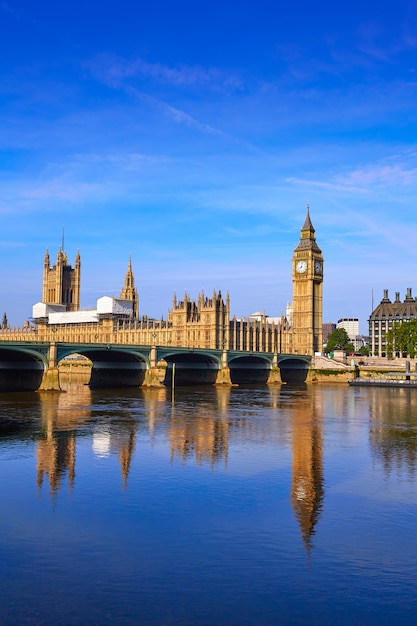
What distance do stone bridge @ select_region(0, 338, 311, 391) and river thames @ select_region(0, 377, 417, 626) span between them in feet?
117

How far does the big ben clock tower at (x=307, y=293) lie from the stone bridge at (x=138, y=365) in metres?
37.3

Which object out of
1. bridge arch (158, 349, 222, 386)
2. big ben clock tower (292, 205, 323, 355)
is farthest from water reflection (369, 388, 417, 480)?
big ben clock tower (292, 205, 323, 355)

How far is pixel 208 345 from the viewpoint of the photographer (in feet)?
521

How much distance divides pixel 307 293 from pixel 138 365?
87794mm

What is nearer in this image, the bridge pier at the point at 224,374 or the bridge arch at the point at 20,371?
the bridge arch at the point at 20,371

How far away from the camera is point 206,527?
24266 millimetres

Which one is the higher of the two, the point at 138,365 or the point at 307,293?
the point at 307,293

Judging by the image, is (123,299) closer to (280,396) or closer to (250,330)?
(250,330)

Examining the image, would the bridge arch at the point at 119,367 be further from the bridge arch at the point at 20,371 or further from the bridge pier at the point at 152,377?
the bridge arch at the point at 20,371

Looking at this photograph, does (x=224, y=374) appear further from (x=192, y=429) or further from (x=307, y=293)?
(x=307, y=293)

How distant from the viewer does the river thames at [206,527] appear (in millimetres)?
17750

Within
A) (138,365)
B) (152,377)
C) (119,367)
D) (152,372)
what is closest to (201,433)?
(152,372)

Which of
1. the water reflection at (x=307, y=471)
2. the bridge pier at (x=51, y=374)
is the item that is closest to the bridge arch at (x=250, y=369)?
the bridge pier at (x=51, y=374)

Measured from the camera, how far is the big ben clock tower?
182 m
